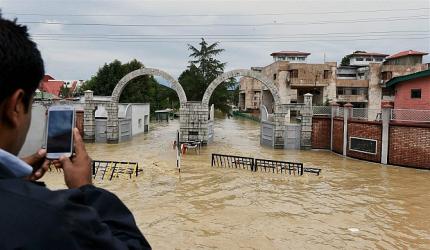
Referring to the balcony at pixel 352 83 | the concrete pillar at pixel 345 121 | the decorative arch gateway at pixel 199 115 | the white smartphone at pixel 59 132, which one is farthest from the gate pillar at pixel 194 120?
the balcony at pixel 352 83

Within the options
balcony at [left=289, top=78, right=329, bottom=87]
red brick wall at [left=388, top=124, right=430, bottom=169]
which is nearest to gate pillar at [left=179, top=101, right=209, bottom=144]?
red brick wall at [left=388, top=124, right=430, bottom=169]

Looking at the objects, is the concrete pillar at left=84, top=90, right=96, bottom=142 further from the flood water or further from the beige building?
the beige building

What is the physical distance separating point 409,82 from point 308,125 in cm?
638

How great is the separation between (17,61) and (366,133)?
66.8 feet

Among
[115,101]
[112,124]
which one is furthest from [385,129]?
[112,124]

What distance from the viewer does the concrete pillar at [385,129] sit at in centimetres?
1825

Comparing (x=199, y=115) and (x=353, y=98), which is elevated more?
(x=353, y=98)

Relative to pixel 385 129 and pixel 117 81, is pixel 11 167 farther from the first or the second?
pixel 117 81

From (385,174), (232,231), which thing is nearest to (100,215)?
(232,231)

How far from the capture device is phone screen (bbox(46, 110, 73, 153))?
5.10 feet

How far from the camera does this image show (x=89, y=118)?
82.4 ft

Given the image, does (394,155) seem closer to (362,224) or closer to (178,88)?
(362,224)

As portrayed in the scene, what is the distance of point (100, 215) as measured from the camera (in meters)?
1.21

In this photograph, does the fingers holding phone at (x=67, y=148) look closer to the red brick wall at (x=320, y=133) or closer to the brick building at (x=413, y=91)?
the brick building at (x=413, y=91)
